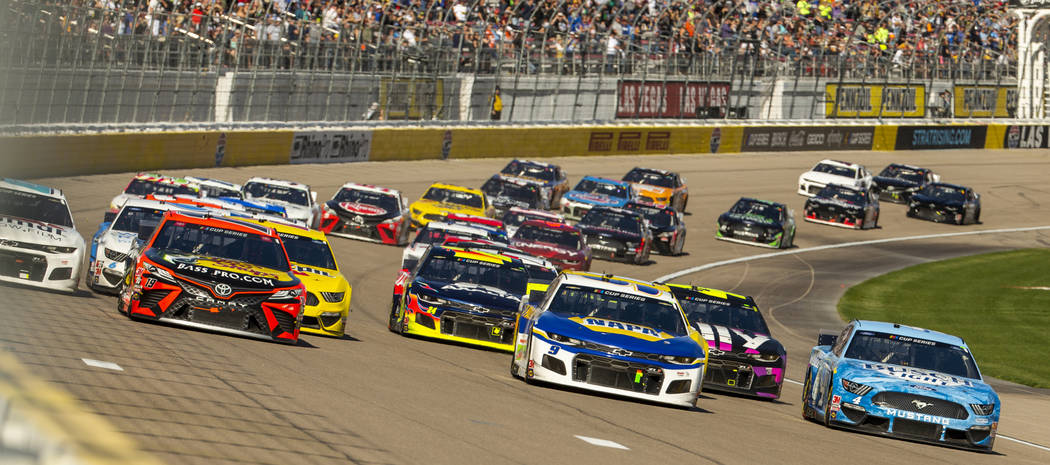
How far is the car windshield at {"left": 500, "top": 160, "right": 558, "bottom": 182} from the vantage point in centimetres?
3906

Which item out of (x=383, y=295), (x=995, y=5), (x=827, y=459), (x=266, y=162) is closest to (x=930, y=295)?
(x=383, y=295)

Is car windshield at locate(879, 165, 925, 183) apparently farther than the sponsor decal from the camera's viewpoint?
Yes

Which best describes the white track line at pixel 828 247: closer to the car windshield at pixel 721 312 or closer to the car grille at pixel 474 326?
the car windshield at pixel 721 312

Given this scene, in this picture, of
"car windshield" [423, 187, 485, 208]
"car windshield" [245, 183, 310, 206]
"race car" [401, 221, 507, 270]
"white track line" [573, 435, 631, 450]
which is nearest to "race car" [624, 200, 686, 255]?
"car windshield" [423, 187, 485, 208]

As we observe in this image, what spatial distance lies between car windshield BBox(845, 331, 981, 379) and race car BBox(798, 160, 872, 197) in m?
32.4

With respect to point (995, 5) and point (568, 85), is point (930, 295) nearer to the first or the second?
point (568, 85)

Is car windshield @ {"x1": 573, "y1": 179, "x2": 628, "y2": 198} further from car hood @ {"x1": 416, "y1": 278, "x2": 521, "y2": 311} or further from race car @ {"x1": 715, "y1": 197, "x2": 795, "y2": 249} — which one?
car hood @ {"x1": 416, "y1": 278, "x2": 521, "y2": 311}

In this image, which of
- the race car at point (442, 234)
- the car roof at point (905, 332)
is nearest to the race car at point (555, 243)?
the race car at point (442, 234)

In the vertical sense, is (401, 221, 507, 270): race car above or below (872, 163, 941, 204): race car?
below

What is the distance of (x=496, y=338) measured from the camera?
58.5ft

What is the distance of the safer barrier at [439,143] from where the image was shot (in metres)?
33.4

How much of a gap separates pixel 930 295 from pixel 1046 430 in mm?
16374

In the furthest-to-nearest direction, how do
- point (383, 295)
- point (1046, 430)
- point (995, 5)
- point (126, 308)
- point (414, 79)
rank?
point (995, 5), point (414, 79), point (383, 295), point (1046, 430), point (126, 308)

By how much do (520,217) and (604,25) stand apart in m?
20.5
